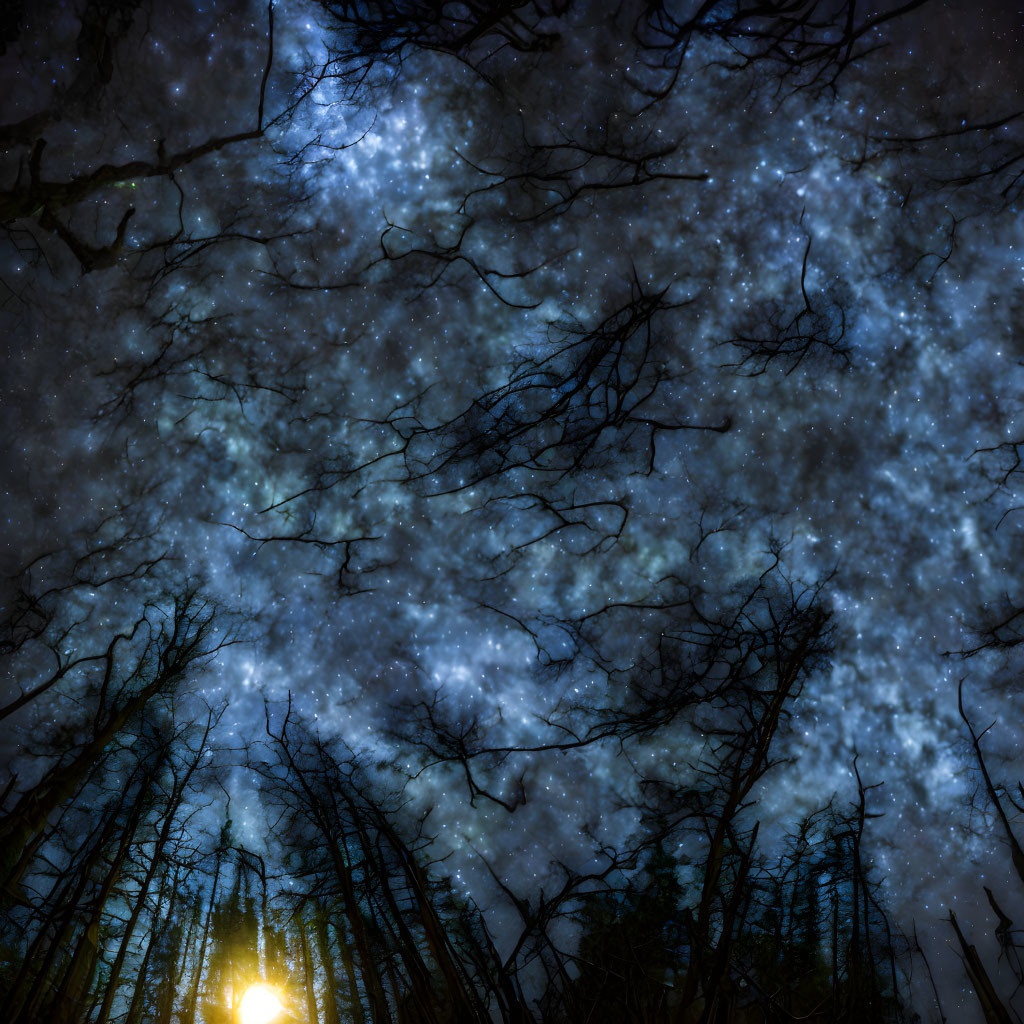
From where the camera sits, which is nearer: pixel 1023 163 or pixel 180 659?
pixel 1023 163

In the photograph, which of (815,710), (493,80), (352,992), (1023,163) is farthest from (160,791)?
(1023,163)

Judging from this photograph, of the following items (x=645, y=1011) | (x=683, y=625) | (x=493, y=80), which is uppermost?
(x=493, y=80)

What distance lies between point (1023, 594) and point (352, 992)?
42.0 ft

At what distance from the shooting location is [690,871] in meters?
9.04

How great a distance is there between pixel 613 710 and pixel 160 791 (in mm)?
7226

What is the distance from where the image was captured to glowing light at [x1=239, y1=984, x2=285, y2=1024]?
16.3 ft

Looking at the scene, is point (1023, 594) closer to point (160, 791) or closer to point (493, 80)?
point (493, 80)

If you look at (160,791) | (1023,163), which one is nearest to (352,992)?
(160,791)

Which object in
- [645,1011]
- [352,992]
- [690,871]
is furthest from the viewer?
[352,992]

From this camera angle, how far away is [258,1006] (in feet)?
16.4

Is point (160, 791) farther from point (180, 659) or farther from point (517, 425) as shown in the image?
point (517, 425)

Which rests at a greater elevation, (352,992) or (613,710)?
(613,710)

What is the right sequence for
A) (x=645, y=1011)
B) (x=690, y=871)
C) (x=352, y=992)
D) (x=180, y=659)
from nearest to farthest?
(x=645, y=1011)
(x=690, y=871)
(x=180, y=659)
(x=352, y=992)

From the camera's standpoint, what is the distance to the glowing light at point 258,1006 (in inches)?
195
